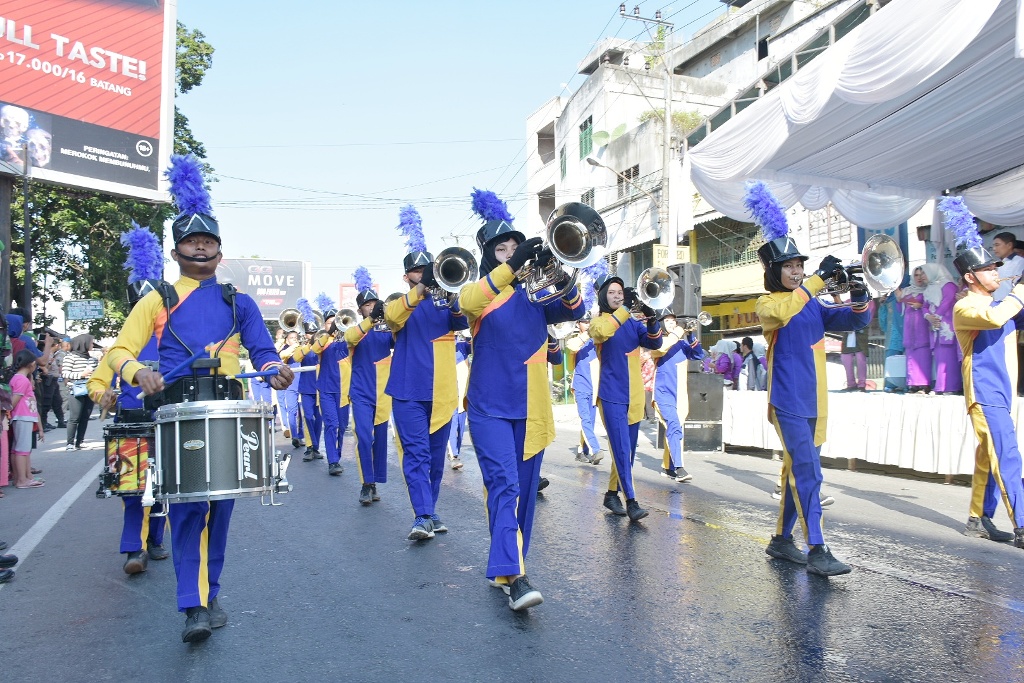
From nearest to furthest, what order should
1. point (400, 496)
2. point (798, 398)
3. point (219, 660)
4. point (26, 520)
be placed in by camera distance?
1. point (219, 660)
2. point (798, 398)
3. point (26, 520)
4. point (400, 496)

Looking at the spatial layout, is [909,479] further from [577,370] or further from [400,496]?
[400,496]

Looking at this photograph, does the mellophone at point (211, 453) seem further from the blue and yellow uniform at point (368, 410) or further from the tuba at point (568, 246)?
the blue and yellow uniform at point (368, 410)

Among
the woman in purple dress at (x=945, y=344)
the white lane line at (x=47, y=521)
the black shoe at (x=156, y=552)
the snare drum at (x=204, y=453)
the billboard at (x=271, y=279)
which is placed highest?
the billboard at (x=271, y=279)

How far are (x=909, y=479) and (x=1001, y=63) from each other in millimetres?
4681

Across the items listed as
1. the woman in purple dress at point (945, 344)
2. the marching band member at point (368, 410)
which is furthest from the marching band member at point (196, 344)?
the woman in purple dress at point (945, 344)

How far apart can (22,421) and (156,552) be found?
5.38 metres

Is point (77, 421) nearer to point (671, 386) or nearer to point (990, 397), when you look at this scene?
point (671, 386)

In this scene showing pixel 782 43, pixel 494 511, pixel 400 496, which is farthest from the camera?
pixel 782 43

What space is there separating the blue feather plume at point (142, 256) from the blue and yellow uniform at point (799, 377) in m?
4.63

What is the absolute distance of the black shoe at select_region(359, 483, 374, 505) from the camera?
855 centimetres

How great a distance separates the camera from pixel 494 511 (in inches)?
193

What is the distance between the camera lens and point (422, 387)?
7188 millimetres

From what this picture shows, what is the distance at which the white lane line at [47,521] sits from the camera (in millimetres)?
6816

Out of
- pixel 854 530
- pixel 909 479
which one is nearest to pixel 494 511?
pixel 854 530
